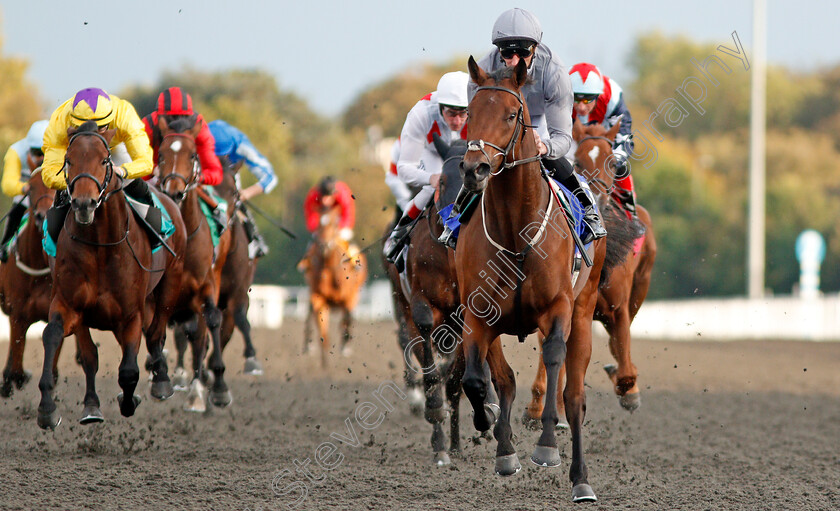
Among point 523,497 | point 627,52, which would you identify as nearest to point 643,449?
point 523,497

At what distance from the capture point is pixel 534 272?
5.45m

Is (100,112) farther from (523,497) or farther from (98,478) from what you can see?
(523,497)

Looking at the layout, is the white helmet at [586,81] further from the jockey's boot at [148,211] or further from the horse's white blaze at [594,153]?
the jockey's boot at [148,211]

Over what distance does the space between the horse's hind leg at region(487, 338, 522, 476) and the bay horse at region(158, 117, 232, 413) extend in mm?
3038

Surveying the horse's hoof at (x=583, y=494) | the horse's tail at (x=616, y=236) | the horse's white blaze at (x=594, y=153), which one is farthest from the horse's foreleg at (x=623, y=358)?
the horse's hoof at (x=583, y=494)

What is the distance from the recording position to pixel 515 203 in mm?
5465

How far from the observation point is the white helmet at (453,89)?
733cm

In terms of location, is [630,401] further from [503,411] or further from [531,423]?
[503,411]

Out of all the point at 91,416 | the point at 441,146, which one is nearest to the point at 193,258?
the point at 91,416

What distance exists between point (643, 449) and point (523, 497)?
235 centimetres

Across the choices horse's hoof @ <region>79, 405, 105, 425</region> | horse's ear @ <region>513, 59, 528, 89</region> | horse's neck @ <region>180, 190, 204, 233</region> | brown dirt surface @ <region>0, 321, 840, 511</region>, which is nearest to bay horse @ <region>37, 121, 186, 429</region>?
horse's hoof @ <region>79, 405, 105, 425</region>

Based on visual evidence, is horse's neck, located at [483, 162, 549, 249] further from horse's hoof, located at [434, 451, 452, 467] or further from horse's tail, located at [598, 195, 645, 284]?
horse's hoof, located at [434, 451, 452, 467]

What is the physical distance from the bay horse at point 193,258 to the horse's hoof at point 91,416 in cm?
157

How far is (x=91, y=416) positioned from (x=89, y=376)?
437 mm
